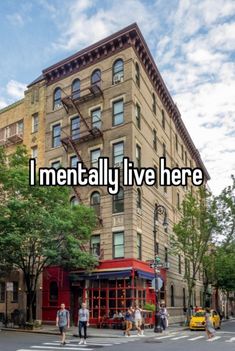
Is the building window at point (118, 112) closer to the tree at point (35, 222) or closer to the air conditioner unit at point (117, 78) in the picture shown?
the air conditioner unit at point (117, 78)

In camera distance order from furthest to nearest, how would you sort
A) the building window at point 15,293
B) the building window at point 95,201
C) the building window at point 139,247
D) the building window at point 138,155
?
the building window at point 15,293
the building window at point 138,155
the building window at point 95,201
the building window at point 139,247

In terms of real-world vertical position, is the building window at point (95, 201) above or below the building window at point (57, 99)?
below

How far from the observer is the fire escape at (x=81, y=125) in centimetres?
3428

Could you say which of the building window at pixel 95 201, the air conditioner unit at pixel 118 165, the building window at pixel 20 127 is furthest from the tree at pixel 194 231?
the building window at pixel 20 127

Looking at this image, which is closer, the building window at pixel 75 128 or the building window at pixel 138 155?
the building window at pixel 138 155

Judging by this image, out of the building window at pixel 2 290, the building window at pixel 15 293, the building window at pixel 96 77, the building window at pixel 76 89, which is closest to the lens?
the building window at pixel 96 77

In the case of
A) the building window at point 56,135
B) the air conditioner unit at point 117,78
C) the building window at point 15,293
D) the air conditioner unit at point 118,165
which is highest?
the air conditioner unit at point 117,78

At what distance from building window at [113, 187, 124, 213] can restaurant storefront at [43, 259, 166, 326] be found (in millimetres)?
3670

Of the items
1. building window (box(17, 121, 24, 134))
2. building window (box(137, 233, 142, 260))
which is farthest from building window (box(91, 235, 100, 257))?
building window (box(17, 121, 24, 134))

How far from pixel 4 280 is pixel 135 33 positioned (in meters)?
22.4

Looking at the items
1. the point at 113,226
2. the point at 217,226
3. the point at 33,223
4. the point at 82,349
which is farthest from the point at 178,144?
the point at 82,349

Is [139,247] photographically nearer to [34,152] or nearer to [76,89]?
[34,152]

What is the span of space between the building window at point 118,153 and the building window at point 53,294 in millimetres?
10274

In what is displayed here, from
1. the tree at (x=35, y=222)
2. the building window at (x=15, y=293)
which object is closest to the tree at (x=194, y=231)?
the tree at (x=35, y=222)
